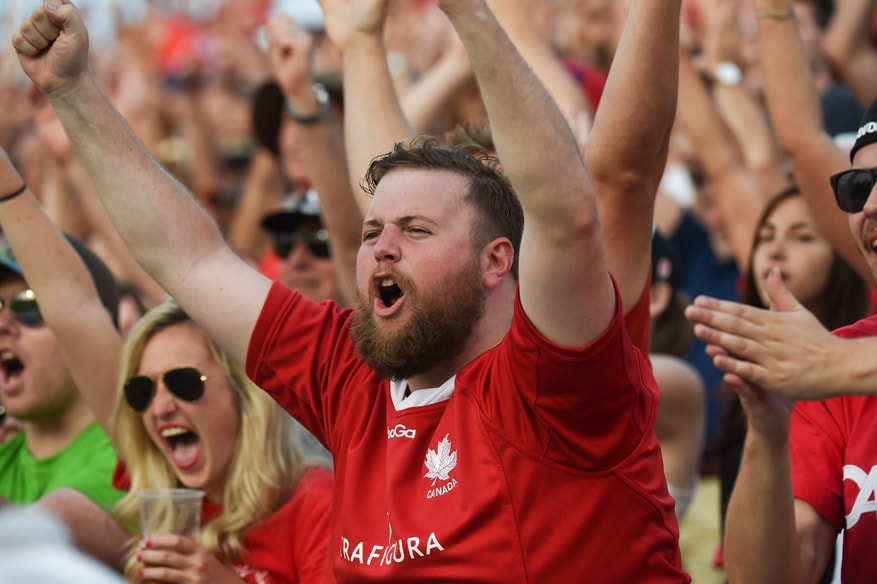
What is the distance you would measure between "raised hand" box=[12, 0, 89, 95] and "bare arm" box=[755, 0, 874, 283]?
1.91m

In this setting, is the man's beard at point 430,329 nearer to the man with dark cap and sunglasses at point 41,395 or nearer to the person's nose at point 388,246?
the person's nose at point 388,246

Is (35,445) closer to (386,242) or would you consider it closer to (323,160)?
(323,160)

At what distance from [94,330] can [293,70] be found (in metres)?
1.08

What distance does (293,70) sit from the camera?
433 cm

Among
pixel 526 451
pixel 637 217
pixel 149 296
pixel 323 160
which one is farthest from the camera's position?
pixel 149 296

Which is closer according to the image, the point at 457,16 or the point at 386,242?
the point at 457,16

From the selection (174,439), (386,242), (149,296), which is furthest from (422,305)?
(149,296)

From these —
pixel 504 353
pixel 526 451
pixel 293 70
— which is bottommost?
pixel 526 451

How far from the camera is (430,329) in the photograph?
8.71 ft

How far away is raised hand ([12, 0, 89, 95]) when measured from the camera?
299cm

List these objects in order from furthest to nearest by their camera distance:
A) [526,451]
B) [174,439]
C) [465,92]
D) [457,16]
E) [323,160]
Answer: [465,92] < [323,160] < [174,439] < [526,451] < [457,16]

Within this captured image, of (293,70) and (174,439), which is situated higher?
(293,70)

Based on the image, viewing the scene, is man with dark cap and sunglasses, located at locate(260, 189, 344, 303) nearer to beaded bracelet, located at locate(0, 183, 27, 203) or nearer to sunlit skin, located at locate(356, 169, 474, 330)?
beaded bracelet, located at locate(0, 183, 27, 203)

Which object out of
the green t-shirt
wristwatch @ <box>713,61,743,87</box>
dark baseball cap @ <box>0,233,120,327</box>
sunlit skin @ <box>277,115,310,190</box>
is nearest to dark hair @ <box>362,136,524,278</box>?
the green t-shirt
